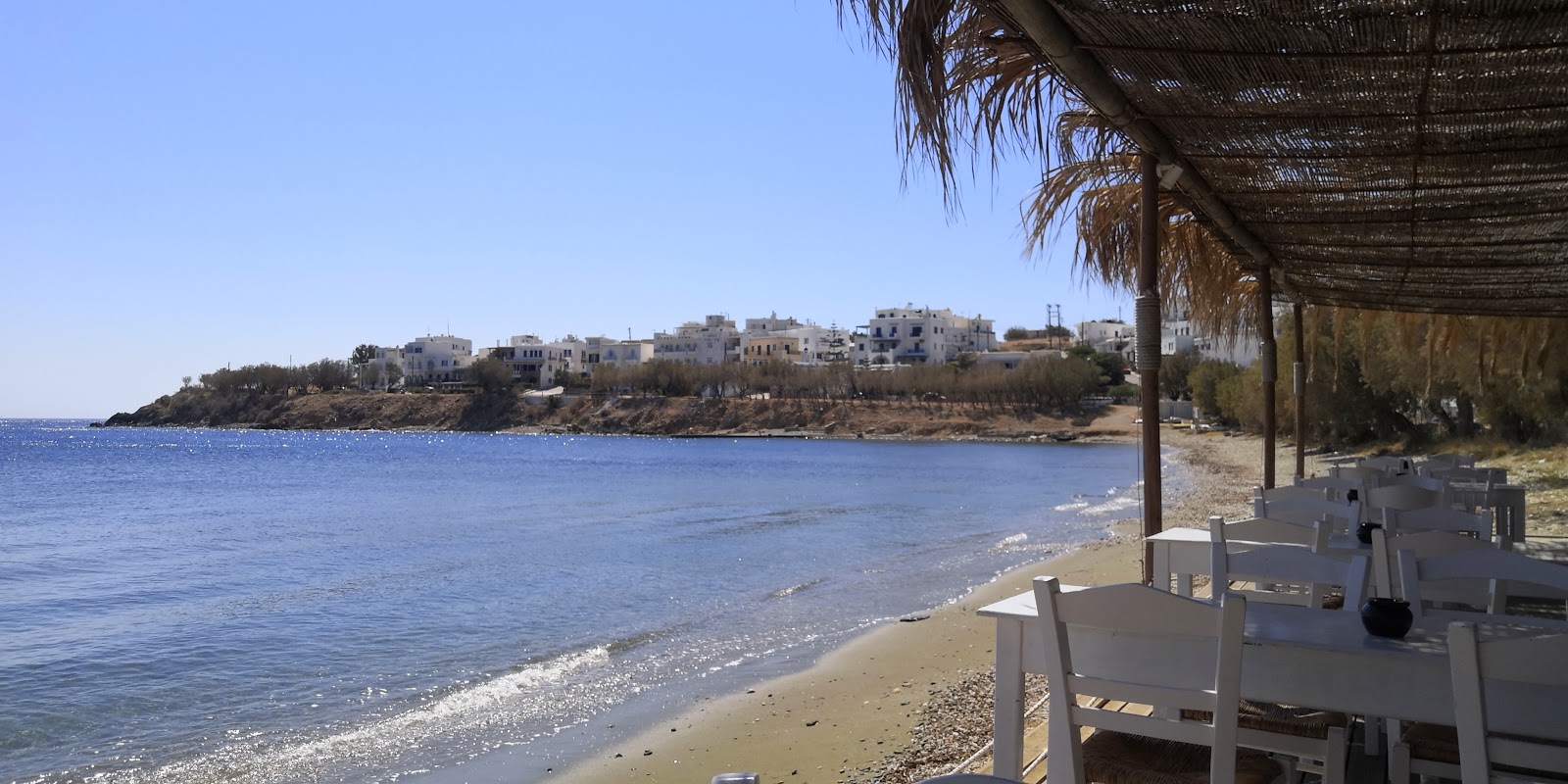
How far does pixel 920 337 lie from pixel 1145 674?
108m

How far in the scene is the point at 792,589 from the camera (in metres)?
13.1

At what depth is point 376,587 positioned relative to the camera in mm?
14266

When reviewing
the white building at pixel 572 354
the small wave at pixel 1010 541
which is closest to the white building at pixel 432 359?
the white building at pixel 572 354

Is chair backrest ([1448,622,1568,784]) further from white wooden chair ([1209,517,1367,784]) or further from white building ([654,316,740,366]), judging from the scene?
white building ([654,316,740,366])

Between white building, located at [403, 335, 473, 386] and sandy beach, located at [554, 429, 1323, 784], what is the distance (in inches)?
4693

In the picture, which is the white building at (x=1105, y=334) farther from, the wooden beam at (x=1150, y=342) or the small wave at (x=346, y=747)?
the wooden beam at (x=1150, y=342)

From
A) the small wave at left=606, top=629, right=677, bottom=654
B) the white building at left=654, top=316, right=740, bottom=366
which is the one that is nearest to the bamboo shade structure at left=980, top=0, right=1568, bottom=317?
the small wave at left=606, top=629, right=677, bottom=654

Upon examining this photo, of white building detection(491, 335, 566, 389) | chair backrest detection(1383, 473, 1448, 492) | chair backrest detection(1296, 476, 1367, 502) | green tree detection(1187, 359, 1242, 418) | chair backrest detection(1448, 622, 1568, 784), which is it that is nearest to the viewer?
chair backrest detection(1448, 622, 1568, 784)

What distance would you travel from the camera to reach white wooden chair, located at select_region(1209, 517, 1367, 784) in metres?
2.33

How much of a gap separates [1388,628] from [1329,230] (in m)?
4.23

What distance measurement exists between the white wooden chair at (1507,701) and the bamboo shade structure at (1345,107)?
1.69m

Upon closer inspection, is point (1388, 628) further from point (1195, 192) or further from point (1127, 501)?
point (1127, 501)

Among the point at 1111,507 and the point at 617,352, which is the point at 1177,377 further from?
the point at 617,352

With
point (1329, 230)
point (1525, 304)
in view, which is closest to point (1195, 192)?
point (1329, 230)
